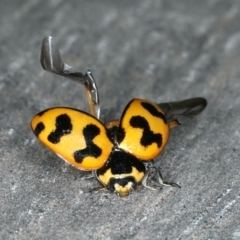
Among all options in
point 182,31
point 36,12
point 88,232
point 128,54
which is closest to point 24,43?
point 36,12

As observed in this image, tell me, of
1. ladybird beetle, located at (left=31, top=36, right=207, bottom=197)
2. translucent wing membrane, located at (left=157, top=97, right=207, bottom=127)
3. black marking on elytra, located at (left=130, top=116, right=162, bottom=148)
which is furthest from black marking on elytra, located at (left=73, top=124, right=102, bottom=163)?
translucent wing membrane, located at (left=157, top=97, right=207, bottom=127)

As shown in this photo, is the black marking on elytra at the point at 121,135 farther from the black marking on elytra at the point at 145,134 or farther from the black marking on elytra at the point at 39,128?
the black marking on elytra at the point at 39,128

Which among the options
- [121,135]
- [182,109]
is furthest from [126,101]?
[121,135]

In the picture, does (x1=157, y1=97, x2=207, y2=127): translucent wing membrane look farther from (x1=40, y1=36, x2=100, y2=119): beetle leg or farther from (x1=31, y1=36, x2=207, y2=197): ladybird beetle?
(x1=40, y1=36, x2=100, y2=119): beetle leg

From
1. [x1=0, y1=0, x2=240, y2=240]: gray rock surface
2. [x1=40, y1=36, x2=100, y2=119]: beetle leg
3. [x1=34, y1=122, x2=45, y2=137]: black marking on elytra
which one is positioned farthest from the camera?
[x1=40, y1=36, x2=100, y2=119]: beetle leg

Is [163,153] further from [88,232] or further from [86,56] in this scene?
[86,56]

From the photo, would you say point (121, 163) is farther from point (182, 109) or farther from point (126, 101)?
point (126, 101)
